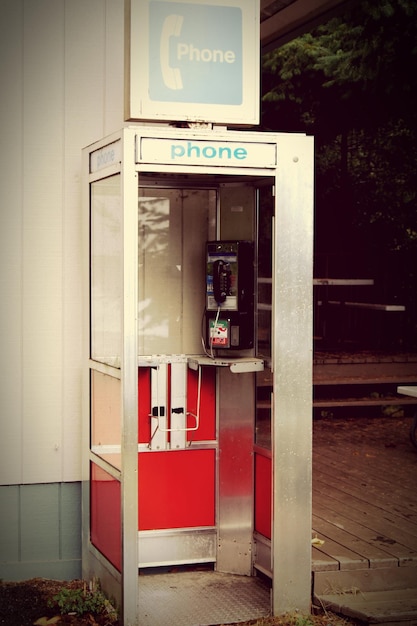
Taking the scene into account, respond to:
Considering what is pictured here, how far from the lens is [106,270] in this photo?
4.73 metres

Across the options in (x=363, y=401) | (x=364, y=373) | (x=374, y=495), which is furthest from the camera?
(x=364, y=373)

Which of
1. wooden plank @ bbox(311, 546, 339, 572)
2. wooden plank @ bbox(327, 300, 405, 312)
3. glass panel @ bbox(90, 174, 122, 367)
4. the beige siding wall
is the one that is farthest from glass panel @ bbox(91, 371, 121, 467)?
wooden plank @ bbox(327, 300, 405, 312)

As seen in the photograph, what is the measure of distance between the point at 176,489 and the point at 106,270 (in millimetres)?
1362

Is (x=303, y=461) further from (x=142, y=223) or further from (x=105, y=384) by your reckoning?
(x=142, y=223)

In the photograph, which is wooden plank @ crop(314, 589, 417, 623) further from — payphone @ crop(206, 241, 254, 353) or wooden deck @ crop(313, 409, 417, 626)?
payphone @ crop(206, 241, 254, 353)

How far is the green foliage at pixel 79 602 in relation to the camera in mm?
4676

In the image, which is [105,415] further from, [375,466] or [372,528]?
[375,466]

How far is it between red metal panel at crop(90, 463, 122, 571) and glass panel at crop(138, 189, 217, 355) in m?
0.81

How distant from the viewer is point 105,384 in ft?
15.5

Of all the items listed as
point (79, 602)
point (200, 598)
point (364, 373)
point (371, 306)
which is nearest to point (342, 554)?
point (200, 598)

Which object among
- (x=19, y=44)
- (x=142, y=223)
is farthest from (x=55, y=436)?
(x=19, y=44)

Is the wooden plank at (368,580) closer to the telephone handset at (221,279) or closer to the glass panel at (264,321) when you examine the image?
the glass panel at (264,321)

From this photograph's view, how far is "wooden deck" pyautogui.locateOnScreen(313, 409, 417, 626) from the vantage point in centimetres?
482

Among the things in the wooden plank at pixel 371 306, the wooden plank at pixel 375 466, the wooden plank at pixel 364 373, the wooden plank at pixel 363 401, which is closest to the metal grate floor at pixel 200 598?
the wooden plank at pixel 375 466
